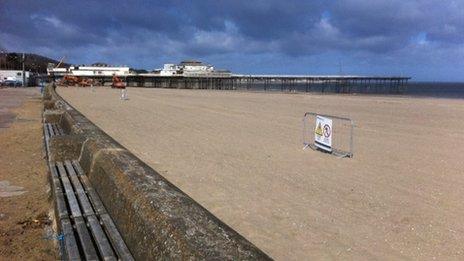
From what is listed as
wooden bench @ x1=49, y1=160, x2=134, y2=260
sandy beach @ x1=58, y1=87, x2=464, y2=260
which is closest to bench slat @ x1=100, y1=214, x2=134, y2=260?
wooden bench @ x1=49, y1=160, x2=134, y2=260

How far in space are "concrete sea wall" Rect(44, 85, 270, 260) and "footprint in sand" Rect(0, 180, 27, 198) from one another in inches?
119

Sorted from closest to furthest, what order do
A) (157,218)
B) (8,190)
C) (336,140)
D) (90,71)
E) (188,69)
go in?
(157,218) < (8,190) < (336,140) < (90,71) < (188,69)

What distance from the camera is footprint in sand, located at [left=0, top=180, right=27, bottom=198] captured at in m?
7.52

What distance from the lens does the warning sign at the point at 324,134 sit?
1164cm

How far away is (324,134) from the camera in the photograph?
11.8 metres

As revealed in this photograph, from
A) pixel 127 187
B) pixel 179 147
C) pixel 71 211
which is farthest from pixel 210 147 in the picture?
pixel 127 187

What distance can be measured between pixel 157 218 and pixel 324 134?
9.33 meters

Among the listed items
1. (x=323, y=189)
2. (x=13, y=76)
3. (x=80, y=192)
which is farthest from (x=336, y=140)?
(x=13, y=76)

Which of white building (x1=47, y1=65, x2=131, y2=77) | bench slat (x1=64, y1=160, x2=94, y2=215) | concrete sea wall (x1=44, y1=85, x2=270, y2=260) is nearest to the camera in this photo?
concrete sea wall (x1=44, y1=85, x2=270, y2=260)

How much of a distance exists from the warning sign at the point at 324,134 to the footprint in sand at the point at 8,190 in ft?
21.7

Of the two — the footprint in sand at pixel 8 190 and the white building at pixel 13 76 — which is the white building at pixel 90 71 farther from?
the footprint in sand at pixel 8 190

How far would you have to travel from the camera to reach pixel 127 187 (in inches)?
144

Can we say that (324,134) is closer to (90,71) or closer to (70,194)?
(70,194)

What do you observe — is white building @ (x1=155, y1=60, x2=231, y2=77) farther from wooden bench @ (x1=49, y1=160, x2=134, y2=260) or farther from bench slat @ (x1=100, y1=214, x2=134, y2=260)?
bench slat @ (x1=100, y1=214, x2=134, y2=260)
